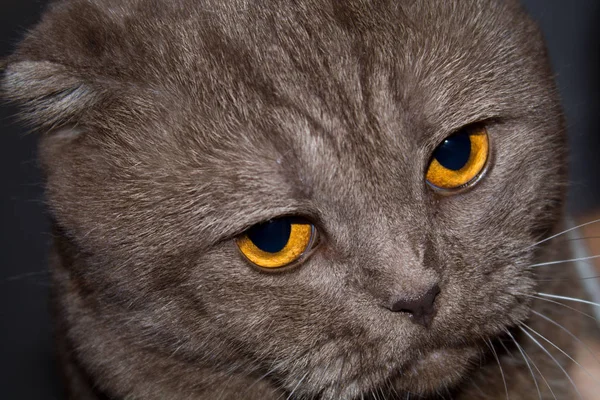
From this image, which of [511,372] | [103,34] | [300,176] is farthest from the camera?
[511,372]

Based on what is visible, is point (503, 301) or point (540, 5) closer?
point (503, 301)

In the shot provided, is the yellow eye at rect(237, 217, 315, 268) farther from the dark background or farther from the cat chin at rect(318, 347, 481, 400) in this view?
the dark background

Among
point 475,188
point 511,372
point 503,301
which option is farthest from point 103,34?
point 511,372

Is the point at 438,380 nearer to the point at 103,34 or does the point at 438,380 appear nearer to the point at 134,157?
the point at 134,157

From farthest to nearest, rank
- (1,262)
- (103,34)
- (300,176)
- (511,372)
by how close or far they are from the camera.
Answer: (1,262), (511,372), (103,34), (300,176)

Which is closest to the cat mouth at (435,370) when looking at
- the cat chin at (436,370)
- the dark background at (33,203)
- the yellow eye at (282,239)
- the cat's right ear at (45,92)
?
the cat chin at (436,370)

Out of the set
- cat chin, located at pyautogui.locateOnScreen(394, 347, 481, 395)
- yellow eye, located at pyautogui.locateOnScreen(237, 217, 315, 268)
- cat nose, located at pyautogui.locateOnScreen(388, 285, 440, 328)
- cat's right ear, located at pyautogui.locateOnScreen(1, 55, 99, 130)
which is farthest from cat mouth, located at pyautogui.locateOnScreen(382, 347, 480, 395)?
cat's right ear, located at pyautogui.locateOnScreen(1, 55, 99, 130)

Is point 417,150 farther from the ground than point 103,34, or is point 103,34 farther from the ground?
point 103,34


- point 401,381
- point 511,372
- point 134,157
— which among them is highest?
point 134,157
